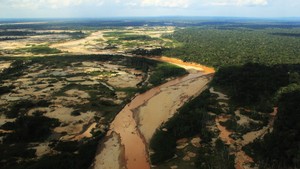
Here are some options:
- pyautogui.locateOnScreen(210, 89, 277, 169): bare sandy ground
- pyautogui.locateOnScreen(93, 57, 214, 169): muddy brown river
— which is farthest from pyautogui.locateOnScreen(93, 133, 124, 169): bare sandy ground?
pyautogui.locateOnScreen(210, 89, 277, 169): bare sandy ground

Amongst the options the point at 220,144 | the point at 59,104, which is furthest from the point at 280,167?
the point at 59,104

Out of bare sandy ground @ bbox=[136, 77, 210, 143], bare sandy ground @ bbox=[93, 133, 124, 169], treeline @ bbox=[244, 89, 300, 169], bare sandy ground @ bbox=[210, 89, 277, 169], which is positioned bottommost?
bare sandy ground @ bbox=[93, 133, 124, 169]

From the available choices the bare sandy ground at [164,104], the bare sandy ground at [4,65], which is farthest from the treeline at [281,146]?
the bare sandy ground at [4,65]

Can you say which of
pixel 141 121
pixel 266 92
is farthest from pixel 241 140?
pixel 266 92

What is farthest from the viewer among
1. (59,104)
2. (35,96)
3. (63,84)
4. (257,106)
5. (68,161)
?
(63,84)

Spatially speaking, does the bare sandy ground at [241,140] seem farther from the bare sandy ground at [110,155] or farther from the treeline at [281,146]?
the bare sandy ground at [110,155]

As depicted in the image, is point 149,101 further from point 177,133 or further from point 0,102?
point 0,102

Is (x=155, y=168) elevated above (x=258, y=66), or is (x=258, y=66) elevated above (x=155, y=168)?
(x=258, y=66)

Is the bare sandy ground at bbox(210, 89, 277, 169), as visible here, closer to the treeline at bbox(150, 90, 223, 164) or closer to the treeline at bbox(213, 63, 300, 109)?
the treeline at bbox(150, 90, 223, 164)

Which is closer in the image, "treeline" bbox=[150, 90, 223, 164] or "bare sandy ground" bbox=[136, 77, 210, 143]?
"treeline" bbox=[150, 90, 223, 164]
